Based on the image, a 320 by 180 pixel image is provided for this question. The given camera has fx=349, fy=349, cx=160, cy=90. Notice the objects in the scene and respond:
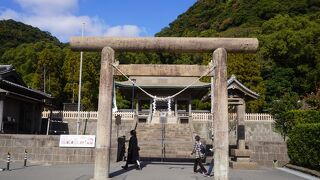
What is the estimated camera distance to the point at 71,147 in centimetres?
1825

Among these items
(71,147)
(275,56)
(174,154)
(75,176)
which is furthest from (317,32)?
(75,176)

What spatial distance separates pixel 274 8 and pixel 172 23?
3344cm

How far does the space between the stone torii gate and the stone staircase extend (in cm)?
872

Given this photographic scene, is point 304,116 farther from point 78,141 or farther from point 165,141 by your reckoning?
point 78,141

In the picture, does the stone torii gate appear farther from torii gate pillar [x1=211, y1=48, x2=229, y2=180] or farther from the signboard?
the signboard

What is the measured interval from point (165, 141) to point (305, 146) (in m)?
11.6

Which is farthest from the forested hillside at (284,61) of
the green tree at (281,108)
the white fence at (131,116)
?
the white fence at (131,116)

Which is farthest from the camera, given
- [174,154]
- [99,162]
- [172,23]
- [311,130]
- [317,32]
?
[172,23]

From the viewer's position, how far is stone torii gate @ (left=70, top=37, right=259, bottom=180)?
38.9 feet

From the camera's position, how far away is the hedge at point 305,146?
1439 centimetres

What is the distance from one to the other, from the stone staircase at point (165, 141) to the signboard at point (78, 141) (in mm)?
4279

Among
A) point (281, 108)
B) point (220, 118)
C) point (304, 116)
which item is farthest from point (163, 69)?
point (281, 108)

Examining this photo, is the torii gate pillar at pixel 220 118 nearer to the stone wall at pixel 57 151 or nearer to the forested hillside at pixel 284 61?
the stone wall at pixel 57 151

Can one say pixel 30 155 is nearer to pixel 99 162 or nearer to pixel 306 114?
pixel 99 162
